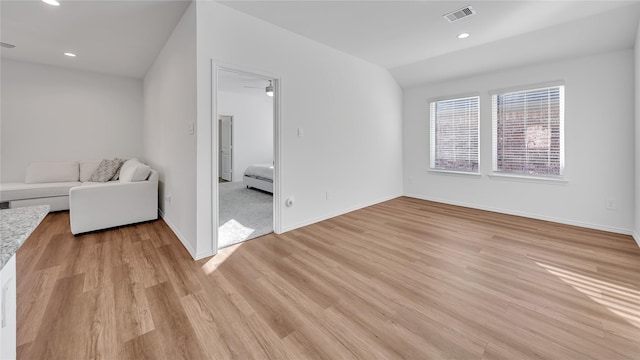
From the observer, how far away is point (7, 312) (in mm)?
715

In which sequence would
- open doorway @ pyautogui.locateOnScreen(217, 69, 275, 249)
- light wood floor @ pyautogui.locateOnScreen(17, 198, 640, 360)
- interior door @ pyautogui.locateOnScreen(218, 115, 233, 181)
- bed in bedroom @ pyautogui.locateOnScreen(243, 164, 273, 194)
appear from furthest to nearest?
1. interior door @ pyautogui.locateOnScreen(218, 115, 233, 181)
2. bed in bedroom @ pyautogui.locateOnScreen(243, 164, 273, 194)
3. open doorway @ pyautogui.locateOnScreen(217, 69, 275, 249)
4. light wood floor @ pyautogui.locateOnScreen(17, 198, 640, 360)

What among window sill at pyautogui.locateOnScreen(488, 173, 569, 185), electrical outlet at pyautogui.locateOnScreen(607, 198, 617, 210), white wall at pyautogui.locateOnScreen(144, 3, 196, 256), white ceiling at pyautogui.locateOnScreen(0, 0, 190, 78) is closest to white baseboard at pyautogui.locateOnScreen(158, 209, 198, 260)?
white wall at pyautogui.locateOnScreen(144, 3, 196, 256)

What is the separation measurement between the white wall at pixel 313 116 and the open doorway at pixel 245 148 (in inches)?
39.3

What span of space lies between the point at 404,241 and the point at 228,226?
228cm

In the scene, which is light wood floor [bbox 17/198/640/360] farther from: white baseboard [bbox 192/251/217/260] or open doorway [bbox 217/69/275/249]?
open doorway [bbox 217/69/275/249]

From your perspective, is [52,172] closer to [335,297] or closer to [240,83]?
[240,83]

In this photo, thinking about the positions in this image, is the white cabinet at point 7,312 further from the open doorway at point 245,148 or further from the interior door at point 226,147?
the interior door at point 226,147

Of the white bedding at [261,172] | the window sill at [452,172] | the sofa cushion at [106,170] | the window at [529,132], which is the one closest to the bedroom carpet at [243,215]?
the white bedding at [261,172]

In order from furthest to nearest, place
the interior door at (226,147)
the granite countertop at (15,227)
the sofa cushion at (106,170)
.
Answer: the interior door at (226,147) < the sofa cushion at (106,170) < the granite countertop at (15,227)

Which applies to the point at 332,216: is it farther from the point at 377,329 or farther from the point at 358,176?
the point at 377,329

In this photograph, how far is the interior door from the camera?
7684mm

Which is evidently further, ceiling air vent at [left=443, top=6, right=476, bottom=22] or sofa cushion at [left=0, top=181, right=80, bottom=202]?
sofa cushion at [left=0, top=181, right=80, bottom=202]

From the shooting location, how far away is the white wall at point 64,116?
168 inches

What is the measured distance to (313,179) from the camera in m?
3.58
